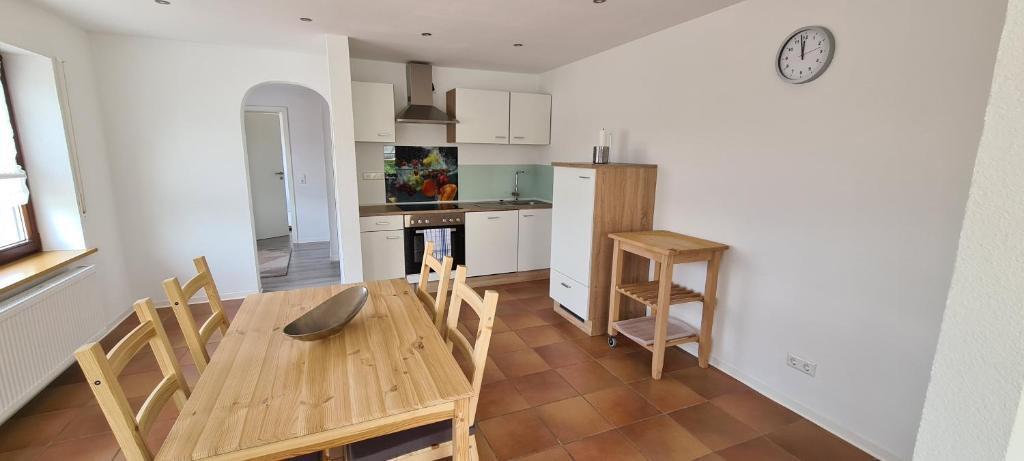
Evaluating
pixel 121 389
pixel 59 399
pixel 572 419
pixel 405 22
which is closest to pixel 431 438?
pixel 121 389

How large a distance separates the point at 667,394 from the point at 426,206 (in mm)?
3093

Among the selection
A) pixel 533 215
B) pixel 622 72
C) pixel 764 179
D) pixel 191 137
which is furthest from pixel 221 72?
pixel 764 179

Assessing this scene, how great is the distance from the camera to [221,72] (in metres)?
3.73

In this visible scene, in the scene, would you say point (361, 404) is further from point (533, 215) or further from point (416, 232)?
point (533, 215)

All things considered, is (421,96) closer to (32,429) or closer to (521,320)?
(521,320)

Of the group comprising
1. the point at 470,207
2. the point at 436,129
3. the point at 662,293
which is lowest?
the point at 662,293

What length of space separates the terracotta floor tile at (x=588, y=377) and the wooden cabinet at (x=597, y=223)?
0.54 meters

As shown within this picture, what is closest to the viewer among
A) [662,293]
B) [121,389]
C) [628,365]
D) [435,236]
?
[121,389]

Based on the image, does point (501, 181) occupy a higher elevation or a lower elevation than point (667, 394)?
higher

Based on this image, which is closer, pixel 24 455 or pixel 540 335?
pixel 24 455

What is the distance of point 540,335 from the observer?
3432 millimetres

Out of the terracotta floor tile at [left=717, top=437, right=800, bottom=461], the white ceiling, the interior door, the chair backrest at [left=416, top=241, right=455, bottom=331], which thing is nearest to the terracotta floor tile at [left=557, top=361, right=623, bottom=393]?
the terracotta floor tile at [left=717, top=437, right=800, bottom=461]

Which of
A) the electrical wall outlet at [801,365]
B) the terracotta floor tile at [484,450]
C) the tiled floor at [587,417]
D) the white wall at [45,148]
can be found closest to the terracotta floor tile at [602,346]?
the tiled floor at [587,417]

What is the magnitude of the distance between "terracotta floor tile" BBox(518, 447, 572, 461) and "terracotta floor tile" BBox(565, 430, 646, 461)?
0.12 ft
